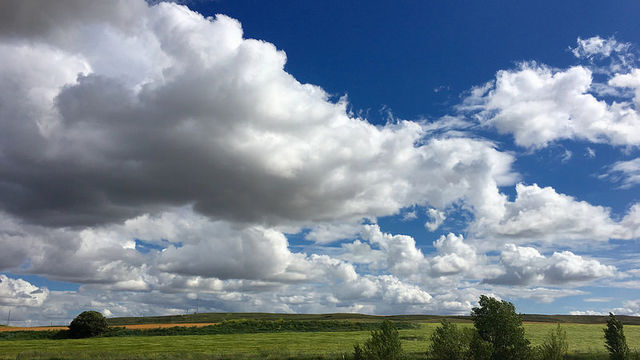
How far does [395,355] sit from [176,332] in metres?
90.3

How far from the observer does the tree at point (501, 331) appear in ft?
166

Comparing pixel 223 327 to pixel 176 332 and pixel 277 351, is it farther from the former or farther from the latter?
pixel 277 351

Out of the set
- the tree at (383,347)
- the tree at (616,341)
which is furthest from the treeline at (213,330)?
the tree at (383,347)

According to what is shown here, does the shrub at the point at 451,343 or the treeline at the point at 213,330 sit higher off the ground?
the shrub at the point at 451,343

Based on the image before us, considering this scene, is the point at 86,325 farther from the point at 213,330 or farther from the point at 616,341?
the point at 616,341

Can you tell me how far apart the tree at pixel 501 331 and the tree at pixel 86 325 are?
95.0 meters

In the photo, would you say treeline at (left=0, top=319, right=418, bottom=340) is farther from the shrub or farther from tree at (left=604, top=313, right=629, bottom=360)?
tree at (left=604, top=313, right=629, bottom=360)

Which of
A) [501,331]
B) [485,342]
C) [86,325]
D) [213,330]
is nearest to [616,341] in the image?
[501,331]

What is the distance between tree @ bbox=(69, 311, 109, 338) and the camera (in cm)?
10688

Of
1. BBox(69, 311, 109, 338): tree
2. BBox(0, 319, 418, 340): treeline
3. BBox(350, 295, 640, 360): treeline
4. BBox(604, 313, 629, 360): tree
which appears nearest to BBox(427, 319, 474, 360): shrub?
BBox(350, 295, 640, 360): treeline

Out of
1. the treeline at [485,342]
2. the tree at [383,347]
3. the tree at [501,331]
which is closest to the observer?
the tree at [383,347]

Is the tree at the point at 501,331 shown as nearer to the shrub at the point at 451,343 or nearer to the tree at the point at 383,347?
the shrub at the point at 451,343

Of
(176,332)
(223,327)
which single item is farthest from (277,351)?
(223,327)

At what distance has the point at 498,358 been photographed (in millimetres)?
50750
